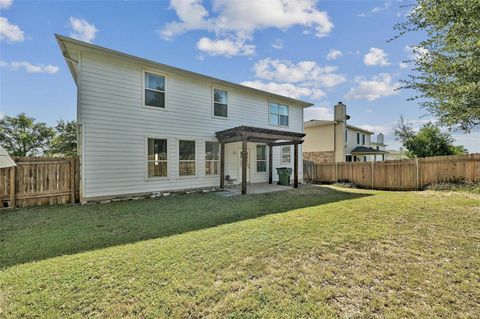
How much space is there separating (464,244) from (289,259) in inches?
128

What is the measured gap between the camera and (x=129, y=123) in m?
8.69

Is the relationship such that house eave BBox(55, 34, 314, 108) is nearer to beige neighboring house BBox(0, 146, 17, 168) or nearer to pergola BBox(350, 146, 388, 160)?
beige neighboring house BBox(0, 146, 17, 168)

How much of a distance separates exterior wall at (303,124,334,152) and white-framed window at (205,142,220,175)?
42.5ft

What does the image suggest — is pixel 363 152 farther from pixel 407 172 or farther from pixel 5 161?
pixel 5 161

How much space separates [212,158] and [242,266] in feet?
26.8

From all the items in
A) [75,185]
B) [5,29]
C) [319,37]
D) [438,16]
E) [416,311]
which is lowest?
[416,311]

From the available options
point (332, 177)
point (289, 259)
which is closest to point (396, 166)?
point (332, 177)

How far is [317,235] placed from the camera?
4305 mm

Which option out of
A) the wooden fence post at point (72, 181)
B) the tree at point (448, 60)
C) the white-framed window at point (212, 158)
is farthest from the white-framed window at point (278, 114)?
the wooden fence post at point (72, 181)

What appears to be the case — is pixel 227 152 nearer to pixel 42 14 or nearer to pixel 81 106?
pixel 81 106

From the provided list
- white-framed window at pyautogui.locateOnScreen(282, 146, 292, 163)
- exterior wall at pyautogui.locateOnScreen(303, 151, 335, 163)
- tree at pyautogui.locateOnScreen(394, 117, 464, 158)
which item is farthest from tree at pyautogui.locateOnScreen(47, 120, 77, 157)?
tree at pyautogui.locateOnScreen(394, 117, 464, 158)

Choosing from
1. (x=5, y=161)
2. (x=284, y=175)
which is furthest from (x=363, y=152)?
(x=5, y=161)

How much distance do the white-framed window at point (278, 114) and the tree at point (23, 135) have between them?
24229 millimetres

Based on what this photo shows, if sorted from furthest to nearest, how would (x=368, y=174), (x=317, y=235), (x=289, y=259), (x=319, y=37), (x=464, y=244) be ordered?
(x=368, y=174)
(x=319, y=37)
(x=317, y=235)
(x=464, y=244)
(x=289, y=259)
